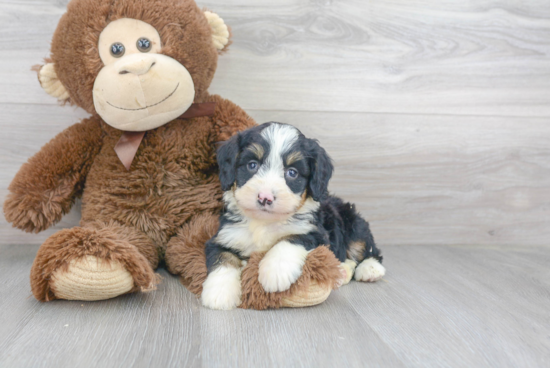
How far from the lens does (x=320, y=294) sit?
5.22 feet

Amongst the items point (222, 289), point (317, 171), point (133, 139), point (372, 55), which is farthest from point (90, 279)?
point (372, 55)

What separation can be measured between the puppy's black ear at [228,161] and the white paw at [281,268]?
0.98 feet

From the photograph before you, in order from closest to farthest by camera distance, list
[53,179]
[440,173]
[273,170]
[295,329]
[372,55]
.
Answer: [295,329]
[273,170]
[53,179]
[372,55]
[440,173]

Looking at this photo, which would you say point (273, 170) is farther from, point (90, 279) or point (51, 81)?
point (51, 81)

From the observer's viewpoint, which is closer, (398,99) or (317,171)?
(317,171)

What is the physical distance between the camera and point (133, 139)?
195cm

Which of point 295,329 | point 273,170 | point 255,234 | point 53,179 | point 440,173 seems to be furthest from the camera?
point 440,173

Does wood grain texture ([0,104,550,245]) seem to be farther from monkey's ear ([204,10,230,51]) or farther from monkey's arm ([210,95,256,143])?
monkey's ear ([204,10,230,51])

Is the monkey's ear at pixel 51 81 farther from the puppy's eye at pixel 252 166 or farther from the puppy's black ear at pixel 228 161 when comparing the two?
the puppy's eye at pixel 252 166

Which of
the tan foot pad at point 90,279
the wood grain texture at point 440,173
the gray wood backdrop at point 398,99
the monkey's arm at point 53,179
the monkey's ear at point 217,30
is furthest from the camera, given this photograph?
the wood grain texture at point 440,173

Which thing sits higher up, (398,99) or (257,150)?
(257,150)

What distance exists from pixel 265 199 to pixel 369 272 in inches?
29.0

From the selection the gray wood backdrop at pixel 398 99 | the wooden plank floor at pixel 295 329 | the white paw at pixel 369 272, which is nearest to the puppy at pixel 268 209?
the wooden plank floor at pixel 295 329

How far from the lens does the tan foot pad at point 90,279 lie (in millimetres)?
1474
